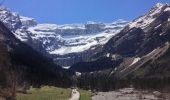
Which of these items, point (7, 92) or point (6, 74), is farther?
point (6, 74)

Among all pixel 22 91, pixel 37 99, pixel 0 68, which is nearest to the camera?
pixel 0 68

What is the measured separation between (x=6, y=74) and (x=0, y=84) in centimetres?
346

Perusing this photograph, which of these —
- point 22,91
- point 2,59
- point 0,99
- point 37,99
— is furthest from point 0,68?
point 22,91

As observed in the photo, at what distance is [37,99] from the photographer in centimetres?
12106

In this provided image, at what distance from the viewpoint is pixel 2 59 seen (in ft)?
337

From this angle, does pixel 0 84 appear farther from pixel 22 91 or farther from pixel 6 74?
pixel 22 91

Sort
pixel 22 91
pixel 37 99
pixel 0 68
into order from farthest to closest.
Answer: pixel 22 91 → pixel 37 99 → pixel 0 68

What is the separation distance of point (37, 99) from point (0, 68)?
23709 millimetres

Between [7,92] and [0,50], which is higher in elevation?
[0,50]

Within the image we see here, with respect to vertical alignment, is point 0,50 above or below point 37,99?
above

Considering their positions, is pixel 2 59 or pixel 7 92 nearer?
pixel 7 92

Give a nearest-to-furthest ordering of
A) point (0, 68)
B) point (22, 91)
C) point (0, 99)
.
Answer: point (0, 99)
point (0, 68)
point (22, 91)

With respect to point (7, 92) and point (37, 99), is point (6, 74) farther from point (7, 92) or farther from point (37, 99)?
point (37, 99)

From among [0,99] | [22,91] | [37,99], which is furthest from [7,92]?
[22,91]
